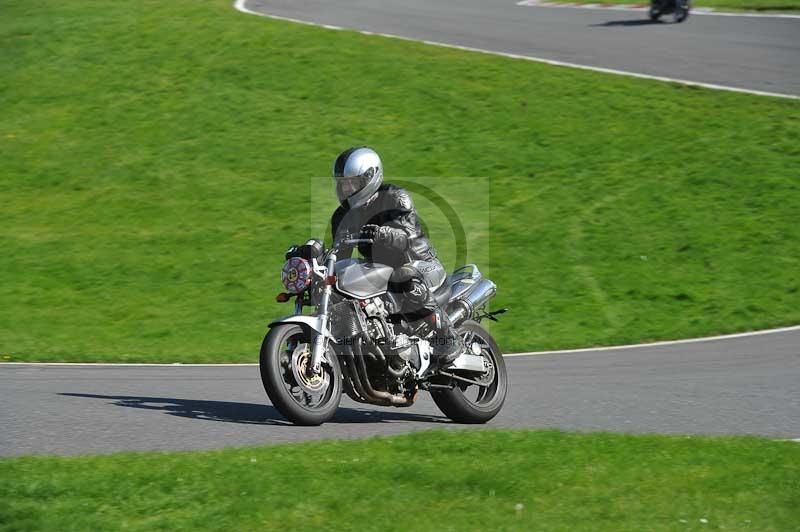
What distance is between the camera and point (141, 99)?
22625 mm

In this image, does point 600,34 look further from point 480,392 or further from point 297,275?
point 297,275

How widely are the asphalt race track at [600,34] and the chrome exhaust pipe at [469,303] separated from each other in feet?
48.5

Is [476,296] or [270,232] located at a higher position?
[476,296]

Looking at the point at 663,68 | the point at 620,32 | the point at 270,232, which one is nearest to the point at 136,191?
the point at 270,232

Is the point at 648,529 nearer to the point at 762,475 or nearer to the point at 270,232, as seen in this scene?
the point at 762,475

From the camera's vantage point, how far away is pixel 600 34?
88.3ft

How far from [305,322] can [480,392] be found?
2.00 m

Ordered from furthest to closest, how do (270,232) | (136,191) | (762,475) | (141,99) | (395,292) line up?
(141,99) → (136,191) → (270,232) → (395,292) → (762,475)

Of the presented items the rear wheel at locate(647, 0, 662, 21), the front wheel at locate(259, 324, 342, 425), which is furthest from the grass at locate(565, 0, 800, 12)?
the front wheel at locate(259, 324, 342, 425)

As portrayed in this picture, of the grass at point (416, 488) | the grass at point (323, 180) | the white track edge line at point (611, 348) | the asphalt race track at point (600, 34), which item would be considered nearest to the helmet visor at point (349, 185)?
the grass at point (416, 488)

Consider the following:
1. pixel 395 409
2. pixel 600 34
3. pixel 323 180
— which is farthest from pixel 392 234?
pixel 600 34

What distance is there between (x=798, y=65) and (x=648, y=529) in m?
19.6

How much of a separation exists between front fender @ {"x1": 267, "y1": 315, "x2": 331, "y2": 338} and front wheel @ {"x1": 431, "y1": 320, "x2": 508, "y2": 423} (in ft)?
4.23

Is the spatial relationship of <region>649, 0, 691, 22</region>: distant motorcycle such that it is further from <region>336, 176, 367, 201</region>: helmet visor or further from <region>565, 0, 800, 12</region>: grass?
<region>336, 176, 367, 201</region>: helmet visor
